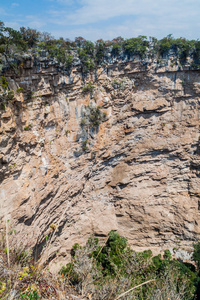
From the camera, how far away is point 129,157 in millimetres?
14914

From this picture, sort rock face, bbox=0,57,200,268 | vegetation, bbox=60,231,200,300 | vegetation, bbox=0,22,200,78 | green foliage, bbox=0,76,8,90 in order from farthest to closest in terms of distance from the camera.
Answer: rock face, bbox=0,57,200,268
vegetation, bbox=0,22,200,78
green foliage, bbox=0,76,8,90
vegetation, bbox=60,231,200,300

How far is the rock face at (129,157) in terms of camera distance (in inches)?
506

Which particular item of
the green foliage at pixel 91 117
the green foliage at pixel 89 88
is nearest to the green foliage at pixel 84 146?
the green foliage at pixel 91 117

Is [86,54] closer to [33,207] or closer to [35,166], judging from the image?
[35,166]

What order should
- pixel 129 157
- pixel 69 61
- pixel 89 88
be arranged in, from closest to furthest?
pixel 69 61, pixel 89 88, pixel 129 157

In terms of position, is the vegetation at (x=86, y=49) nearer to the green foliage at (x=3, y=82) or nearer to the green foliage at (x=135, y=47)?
the green foliage at (x=135, y=47)

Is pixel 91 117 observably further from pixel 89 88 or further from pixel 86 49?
pixel 86 49

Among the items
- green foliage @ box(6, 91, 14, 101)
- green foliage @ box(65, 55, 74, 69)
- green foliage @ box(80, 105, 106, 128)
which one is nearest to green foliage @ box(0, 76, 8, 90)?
green foliage @ box(6, 91, 14, 101)

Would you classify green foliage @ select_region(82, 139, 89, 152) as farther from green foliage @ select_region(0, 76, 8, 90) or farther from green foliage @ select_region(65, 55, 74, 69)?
green foliage @ select_region(0, 76, 8, 90)

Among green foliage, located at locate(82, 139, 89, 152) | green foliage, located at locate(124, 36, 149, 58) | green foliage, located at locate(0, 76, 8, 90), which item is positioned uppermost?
green foliage, located at locate(124, 36, 149, 58)

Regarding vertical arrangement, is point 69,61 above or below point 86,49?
below

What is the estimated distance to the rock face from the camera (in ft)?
42.1

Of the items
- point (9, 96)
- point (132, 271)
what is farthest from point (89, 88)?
point (132, 271)

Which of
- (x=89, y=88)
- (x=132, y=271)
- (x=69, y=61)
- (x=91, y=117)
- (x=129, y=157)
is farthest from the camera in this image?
(x=129, y=157)
